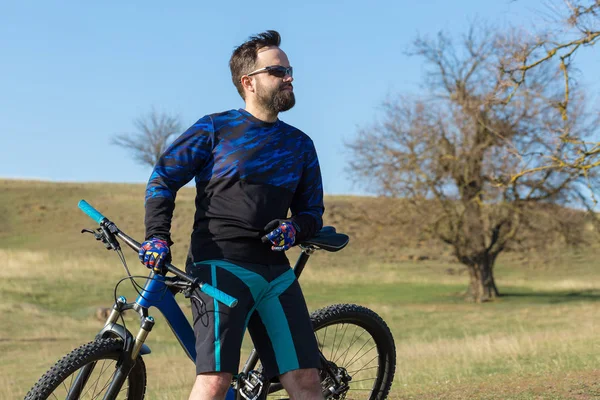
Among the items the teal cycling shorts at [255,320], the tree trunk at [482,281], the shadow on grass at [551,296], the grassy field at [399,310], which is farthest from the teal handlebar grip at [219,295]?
the shadow on grass at [551,296]

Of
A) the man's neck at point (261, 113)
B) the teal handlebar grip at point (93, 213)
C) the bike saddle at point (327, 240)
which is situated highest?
the man's neck at point (261, 113)

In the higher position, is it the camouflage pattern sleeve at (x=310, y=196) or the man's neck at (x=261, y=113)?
the man's neck at (x=261, y=113)

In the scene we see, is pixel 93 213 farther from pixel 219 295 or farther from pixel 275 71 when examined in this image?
pixel 275 71

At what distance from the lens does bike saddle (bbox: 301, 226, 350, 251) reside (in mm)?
4137

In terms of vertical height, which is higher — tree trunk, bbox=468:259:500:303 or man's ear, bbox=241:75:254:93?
man's ear, bbox=241:75:254:93

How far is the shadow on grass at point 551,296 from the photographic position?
29.0 meters

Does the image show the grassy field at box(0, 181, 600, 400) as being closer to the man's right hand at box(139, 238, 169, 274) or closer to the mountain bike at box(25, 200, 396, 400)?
the mountain bike at box(25, 200, 396, 400)

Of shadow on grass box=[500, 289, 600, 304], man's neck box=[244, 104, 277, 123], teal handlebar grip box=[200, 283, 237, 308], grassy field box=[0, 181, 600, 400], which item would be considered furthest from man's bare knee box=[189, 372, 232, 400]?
shadow on grass box=[500, 289, 600, 304]

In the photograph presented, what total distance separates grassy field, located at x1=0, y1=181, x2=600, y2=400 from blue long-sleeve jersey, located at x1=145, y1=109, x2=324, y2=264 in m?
2.60

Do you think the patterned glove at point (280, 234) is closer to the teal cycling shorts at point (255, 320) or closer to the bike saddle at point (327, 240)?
the teal cycling shorts at point (255, 320)

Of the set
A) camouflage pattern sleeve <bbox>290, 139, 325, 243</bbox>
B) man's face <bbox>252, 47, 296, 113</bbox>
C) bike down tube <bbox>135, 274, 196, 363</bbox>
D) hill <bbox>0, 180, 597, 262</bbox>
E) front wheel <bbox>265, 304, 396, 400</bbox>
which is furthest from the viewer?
hill <bbox>0, 180, 597, 262</bbox>

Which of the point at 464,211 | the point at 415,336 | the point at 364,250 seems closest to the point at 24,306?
the point at 415,336

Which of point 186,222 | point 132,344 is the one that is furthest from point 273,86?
point 186,222

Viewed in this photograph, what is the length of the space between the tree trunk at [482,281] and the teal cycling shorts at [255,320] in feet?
85.2
